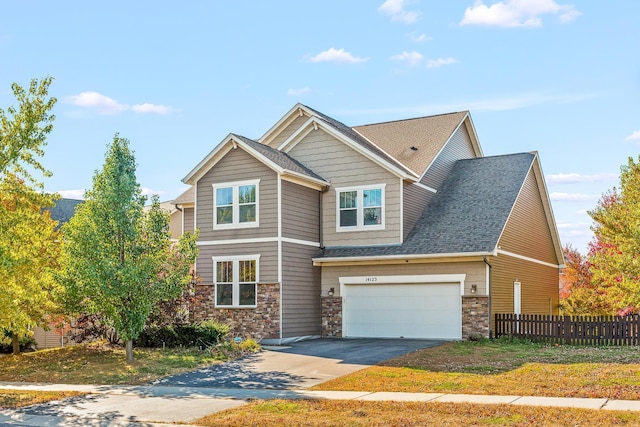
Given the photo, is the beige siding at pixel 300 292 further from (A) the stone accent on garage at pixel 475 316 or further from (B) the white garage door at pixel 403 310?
(A) the stone accent on garage at pixel 475 316

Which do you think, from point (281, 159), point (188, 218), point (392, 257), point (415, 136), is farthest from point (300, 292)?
point (415, 136)

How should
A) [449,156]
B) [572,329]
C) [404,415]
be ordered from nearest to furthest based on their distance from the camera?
[404,415], [572,329], [449,156]

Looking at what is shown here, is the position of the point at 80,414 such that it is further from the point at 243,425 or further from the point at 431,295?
the point at 431,295

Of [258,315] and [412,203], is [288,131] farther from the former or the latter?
[258,315]

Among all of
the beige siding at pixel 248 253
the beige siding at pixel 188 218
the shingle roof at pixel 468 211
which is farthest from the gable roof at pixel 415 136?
the beige siding at pixel 188 218

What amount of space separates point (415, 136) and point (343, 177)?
5.17 m

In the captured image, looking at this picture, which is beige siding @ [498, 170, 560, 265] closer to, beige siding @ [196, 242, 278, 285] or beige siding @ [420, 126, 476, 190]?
beige siding @ [420, 126, 476, 190]

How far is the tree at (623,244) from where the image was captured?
2247 cm

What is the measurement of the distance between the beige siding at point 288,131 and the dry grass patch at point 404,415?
19775 millimetres

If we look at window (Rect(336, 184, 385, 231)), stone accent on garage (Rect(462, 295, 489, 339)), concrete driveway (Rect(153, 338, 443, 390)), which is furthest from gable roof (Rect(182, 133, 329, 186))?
stone accent on garage (Rect(462, 295, 489, 339))

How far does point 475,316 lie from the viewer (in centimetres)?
2548

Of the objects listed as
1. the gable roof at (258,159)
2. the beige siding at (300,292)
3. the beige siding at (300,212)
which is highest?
the gable roof at (258,159)

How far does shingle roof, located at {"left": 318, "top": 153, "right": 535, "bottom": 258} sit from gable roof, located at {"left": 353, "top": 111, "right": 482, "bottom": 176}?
1.71m

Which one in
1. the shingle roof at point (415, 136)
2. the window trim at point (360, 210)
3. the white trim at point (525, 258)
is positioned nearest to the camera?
the white trim at point (525, 258)
